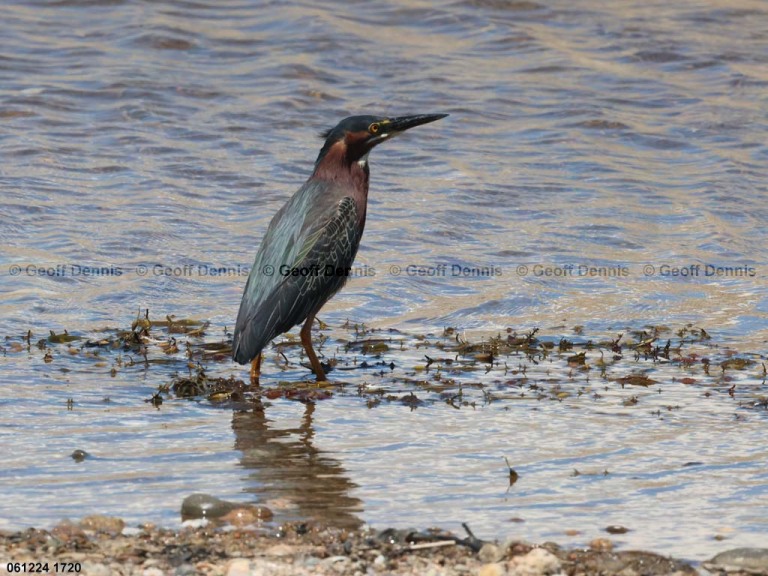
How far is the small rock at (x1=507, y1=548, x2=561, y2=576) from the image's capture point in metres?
4.41

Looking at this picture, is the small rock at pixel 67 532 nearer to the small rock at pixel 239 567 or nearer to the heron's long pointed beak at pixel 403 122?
the small rock at pixel 239 567

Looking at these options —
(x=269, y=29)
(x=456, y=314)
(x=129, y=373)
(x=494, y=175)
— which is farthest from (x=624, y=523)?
(x=269, y=29)

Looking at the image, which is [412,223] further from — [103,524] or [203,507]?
[103,524]

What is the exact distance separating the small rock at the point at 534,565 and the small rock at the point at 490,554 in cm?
5

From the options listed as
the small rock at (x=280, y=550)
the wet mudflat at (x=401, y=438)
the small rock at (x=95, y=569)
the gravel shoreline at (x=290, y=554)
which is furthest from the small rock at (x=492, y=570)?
the small rock at (x=95, y=569)

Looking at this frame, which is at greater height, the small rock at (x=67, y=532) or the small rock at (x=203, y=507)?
the small rock at (x=203, y=507)

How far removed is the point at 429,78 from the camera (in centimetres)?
1702

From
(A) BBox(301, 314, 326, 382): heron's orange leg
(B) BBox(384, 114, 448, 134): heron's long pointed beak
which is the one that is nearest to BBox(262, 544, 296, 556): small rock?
(A) BBox(301, 314, 326, 382): heron's orange leg

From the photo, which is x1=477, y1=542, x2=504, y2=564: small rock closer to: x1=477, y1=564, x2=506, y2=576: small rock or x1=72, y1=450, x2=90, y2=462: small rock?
x1=477, y1=564, x2=506, y2=576: small rock

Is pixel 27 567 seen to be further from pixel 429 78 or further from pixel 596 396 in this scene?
pixel 429 78

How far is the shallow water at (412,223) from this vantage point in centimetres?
546

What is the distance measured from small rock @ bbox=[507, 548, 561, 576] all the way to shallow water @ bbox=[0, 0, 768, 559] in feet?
1.07

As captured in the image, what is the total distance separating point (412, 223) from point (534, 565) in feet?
24.2

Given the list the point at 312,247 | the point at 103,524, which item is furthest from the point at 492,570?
the point at 312,247
